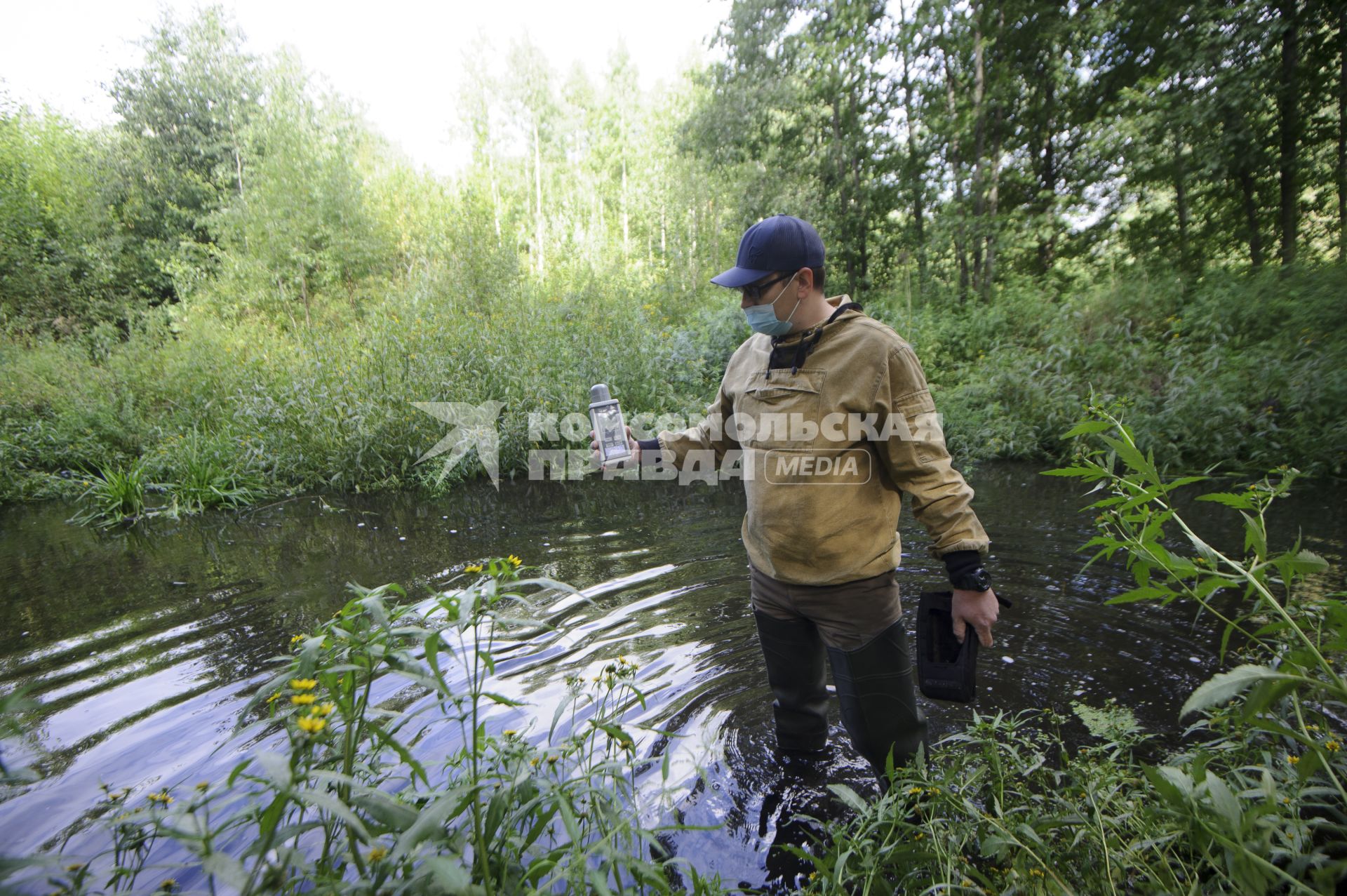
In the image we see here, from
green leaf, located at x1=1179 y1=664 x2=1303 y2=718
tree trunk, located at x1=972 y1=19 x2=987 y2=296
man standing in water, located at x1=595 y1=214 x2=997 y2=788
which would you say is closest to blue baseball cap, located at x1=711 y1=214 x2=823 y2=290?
man standing in water, located at x1=595 y1=214 x2=997 y2=788

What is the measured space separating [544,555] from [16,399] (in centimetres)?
1230

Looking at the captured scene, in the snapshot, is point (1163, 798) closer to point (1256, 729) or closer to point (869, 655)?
point (1256, 729)

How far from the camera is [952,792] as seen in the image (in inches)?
74.9

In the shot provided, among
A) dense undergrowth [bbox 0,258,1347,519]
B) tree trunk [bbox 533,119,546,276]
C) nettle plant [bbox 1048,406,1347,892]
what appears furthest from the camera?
tree trunk [bbox 533,119,546,276]

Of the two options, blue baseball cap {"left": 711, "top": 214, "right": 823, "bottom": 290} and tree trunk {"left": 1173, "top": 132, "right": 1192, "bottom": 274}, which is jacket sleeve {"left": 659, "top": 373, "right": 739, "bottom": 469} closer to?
blue baseball cap {"left": 711, "top": 214, "right": 823, "bottom": 290}

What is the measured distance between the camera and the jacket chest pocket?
7.82 feet

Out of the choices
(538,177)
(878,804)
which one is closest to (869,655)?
(878,804)

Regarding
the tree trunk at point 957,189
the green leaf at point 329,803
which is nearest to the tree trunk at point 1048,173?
the tree trunk at point 957,189

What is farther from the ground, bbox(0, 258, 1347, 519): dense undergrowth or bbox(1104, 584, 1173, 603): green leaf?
bbox(0, 258, 1347, 519): dense undergrowth

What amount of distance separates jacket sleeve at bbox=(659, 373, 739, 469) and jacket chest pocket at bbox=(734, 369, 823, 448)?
335 mm

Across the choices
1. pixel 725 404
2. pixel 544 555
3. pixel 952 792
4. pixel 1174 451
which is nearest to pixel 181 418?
pixel 544 555

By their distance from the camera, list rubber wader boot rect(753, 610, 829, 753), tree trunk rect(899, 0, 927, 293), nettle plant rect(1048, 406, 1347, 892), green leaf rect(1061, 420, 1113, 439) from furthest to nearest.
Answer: tree trunk rect(899, 0, 927, 293)
rubber wader boot rect(753, 610, 829, 753)
green leaf rect(1061, 420, 1113, 439)
nettle plant rect(1048, 406, 1347, 892)

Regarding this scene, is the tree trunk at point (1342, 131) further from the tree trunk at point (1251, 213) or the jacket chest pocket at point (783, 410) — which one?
the jacket chest pocket at point (783, 410)

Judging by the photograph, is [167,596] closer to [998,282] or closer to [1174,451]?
[1174,451]
